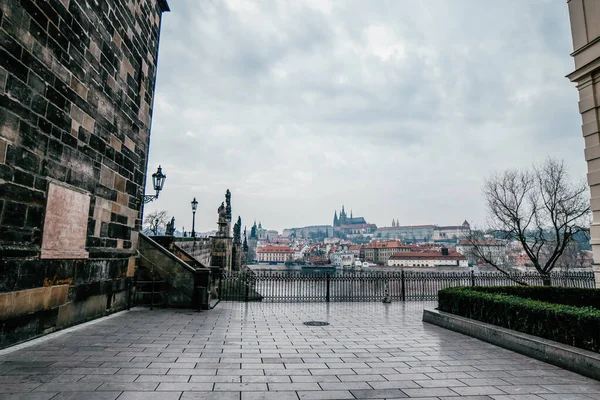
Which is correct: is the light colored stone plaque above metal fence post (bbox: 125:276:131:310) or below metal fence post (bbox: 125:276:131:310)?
above

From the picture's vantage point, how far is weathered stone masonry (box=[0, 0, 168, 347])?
556 centimetres

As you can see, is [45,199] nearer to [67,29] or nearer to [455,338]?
[67,29]

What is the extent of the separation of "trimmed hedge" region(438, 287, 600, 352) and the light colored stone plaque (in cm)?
912

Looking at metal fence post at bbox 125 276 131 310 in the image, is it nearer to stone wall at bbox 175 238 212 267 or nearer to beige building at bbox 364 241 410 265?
stone wall at bbox 175 238 212 267

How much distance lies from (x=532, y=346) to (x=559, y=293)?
5.51 m

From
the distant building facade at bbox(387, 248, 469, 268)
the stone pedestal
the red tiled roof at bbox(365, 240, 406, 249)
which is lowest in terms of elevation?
the distant building facade at bbox(387, 248, 469, 268)

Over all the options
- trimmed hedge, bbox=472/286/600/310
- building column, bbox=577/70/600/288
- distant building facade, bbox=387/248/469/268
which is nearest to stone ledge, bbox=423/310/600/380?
trimmed hedge, bbox=472/286/600/310

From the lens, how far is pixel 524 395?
4.19 m

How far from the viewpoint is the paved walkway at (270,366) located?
13.4ft

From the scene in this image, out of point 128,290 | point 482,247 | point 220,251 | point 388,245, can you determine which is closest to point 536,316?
point 128,290

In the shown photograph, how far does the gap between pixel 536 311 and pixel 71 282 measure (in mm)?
9317

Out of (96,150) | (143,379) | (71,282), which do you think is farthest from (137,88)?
(143,379)

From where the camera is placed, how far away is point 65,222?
22.8ft

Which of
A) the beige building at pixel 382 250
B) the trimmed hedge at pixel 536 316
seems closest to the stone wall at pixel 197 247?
the trimmed hedge at pixel 536 316
